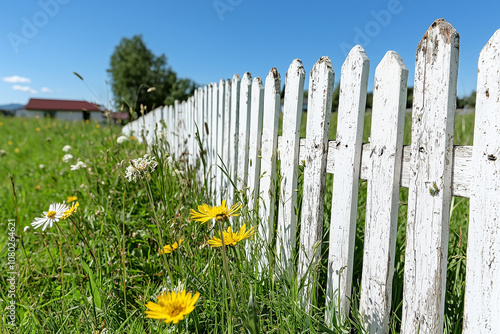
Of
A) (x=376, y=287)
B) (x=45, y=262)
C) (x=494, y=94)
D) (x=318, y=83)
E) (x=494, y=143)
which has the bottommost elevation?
(x=45, y=262)

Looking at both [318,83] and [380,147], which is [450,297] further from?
[318,83]

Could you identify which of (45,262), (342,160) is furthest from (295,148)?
(45,262)

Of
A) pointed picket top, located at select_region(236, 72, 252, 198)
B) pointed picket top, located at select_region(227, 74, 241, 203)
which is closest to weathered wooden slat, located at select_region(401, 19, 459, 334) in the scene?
pointed picket top, located at select_region(236, 72, 252, 198)

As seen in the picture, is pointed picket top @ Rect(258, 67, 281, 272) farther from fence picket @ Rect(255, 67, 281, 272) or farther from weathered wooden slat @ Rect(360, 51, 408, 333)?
weathered wooden slat @ Rect(360, 51, 408, 333)

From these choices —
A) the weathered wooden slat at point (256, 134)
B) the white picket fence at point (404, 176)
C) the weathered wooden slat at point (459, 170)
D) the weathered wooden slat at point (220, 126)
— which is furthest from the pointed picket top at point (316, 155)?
the weathered wooden slat at point (220, 126)

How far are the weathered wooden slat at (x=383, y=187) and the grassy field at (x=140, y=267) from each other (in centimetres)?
7

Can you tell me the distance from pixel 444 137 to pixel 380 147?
24 centimetres

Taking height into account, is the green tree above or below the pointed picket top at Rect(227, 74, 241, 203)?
above

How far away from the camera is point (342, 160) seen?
60.4 inches

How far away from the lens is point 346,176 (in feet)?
4.97

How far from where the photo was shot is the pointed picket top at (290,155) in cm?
181

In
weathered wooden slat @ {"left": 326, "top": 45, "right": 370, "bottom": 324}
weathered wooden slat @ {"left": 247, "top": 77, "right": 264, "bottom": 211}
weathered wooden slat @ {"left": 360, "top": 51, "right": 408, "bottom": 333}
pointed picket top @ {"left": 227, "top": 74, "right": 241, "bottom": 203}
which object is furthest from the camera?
pointed picket top @ {"left": 227, "top": 74, "right": 241, "bottom": 203}

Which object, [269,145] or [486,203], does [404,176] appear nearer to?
[486,203]

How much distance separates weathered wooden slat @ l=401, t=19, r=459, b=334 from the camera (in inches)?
46.7
